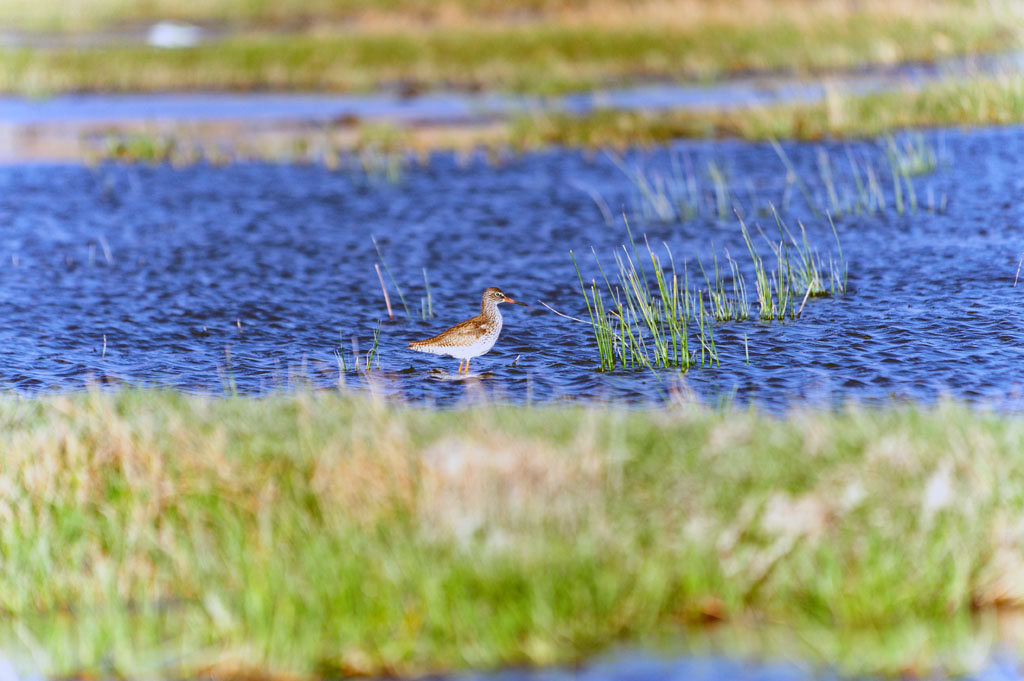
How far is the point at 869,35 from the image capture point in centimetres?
3972

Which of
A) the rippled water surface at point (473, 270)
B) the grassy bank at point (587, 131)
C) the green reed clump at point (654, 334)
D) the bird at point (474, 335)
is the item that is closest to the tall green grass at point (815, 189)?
the rippled water surface at point (473, 270)

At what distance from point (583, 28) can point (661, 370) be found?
115 ft

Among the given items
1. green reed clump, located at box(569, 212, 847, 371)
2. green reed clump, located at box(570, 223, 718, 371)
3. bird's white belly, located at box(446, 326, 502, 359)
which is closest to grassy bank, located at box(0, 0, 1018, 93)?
green reed clump, located at box(569, 212, 847, 371)

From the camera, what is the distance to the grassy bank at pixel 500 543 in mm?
6879

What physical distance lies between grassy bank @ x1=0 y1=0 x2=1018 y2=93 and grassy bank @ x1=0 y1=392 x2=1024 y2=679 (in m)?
27.7

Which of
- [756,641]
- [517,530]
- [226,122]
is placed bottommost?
[756,641]

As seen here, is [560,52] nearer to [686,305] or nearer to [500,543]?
[686,305]

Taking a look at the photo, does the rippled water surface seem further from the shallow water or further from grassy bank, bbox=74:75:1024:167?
the shallow water

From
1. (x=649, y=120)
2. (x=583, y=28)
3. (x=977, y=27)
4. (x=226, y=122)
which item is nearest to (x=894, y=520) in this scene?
(x=649, y=120)

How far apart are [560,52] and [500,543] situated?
1398 inches

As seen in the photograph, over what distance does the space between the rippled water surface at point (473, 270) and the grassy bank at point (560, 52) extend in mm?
13061

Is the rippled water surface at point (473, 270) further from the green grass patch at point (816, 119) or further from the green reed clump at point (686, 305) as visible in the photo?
the green grass patch at point (816, 119)

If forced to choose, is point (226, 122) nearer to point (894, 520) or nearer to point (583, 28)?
point (583, 28)

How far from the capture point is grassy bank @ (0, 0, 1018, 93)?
38.4 meters
